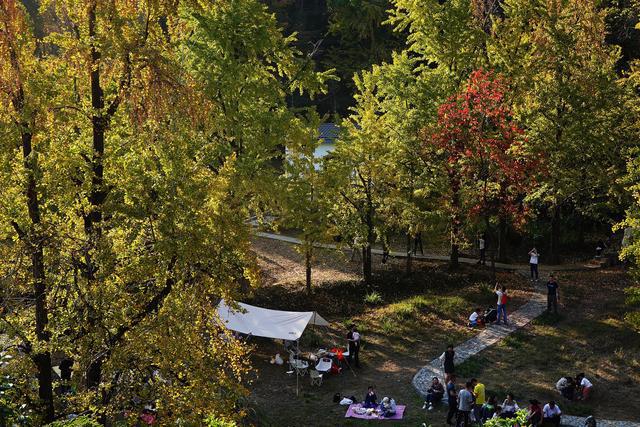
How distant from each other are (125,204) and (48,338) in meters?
2.52

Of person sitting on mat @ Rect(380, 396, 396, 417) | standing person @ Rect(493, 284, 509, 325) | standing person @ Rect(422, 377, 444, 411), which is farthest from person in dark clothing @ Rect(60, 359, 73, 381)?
standing person @ Rect(493, 284, 509, 325)

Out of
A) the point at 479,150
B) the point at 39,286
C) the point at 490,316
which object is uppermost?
the point at 479,150

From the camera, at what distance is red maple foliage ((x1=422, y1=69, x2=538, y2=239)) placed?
26.1 m

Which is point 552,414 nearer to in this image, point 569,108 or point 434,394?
point 434,394

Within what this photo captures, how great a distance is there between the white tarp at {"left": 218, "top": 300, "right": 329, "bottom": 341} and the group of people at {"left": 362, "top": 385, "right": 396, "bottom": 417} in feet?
12.1

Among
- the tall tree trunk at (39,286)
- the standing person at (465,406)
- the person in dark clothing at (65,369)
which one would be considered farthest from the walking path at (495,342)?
the tall tree trunk at (39,286)

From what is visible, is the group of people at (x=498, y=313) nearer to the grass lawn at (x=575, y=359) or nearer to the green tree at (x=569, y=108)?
the grass lawn at (x=575, y=359)

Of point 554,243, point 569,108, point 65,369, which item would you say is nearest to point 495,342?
point 554,243

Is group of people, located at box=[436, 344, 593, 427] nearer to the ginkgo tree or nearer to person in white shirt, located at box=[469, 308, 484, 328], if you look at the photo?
person in white shirt, located at box=[469, 308, 484, 328]

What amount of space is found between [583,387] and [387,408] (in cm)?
588

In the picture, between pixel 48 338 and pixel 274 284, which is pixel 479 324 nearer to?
pixel 274 284

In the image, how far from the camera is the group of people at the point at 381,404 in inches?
734

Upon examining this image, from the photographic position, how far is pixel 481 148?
85.9 ft

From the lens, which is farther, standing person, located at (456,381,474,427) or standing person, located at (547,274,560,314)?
standing person, located at (547,274,560,314)
